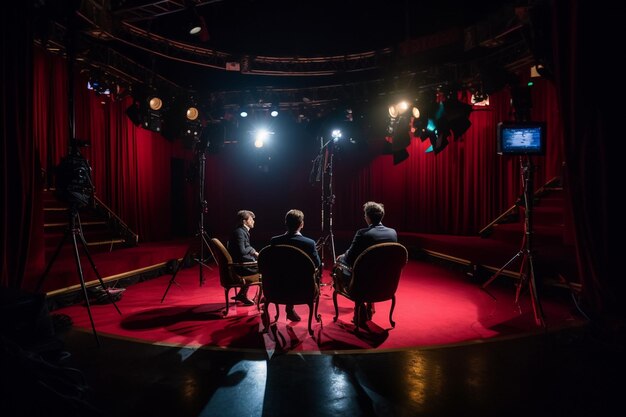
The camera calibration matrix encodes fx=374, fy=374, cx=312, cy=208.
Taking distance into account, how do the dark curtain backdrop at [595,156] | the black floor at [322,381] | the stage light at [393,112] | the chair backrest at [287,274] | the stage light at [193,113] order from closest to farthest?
1. the black floor at [322,381]
2. the dark curtain backdrop at [595,156]
3. the chair backrest at [287,274]
4. the stage light at [193,113]
5. the stage light at [393,112]

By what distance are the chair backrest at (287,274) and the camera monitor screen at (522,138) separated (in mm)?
2353

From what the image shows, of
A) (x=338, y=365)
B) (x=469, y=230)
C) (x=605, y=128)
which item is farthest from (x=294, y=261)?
(x=469, y=230)

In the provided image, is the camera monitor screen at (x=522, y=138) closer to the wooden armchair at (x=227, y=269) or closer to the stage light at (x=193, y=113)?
the wooden armchair at (x=227, y=269)

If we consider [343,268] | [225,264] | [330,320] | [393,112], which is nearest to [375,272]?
[343,268]

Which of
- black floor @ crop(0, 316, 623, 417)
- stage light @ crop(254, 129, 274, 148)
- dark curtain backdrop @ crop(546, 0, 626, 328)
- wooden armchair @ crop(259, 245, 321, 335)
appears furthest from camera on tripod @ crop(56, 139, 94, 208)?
stage light @ crop(254, 129, 274, 148)

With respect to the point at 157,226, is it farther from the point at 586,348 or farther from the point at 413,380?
the point at 586,348

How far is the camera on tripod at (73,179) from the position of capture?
10.5 ft

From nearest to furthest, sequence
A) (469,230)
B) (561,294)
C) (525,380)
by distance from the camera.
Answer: (525,380), (561,294), (469,230)

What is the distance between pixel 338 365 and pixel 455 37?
18.2 ft

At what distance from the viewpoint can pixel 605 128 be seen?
306 cm

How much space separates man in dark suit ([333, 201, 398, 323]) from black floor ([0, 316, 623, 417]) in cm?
97

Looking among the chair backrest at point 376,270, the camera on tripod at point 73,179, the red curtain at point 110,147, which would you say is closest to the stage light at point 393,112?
the chair backrest at point 376,270

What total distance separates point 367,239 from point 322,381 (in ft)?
4.85

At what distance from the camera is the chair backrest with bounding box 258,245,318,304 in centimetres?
336
